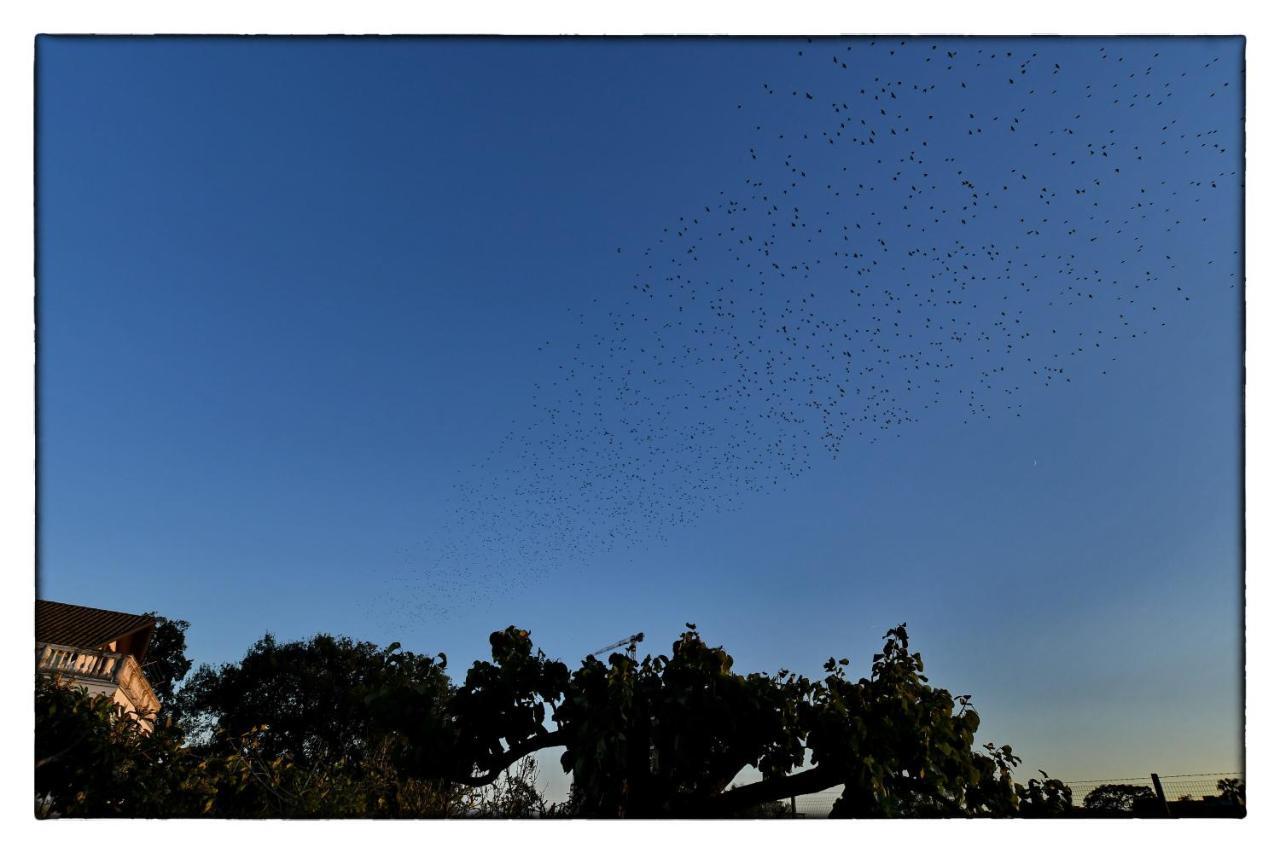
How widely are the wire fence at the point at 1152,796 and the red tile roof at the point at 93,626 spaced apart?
34.0 ft

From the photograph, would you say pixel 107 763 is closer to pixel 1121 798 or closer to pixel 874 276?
pixel 1121 798

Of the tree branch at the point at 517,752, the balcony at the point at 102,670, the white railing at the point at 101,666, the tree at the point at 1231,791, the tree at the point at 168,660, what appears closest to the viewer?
the tree at the point at 1231,791

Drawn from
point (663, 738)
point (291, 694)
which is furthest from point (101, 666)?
point (663, 738)

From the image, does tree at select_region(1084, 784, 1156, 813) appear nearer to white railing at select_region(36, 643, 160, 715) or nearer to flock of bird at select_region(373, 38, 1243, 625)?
flock of bird at select_region(373, 38, 1243, 625)

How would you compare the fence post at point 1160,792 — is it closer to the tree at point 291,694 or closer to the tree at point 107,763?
the tree at point 107,763

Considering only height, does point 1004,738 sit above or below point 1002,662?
below

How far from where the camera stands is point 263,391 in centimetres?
727

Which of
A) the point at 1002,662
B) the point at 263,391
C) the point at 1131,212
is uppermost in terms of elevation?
the point at 1131,212

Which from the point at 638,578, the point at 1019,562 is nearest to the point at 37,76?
the point at 638,578

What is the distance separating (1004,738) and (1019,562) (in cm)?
221

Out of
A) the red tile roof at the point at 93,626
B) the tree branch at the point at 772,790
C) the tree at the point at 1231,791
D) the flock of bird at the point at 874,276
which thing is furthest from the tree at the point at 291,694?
the tree at the point at 1231,791

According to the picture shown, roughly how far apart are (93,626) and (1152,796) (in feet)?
49.8

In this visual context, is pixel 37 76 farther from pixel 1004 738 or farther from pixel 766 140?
pixel 1004 738

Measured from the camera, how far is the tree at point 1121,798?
3.76 meters
